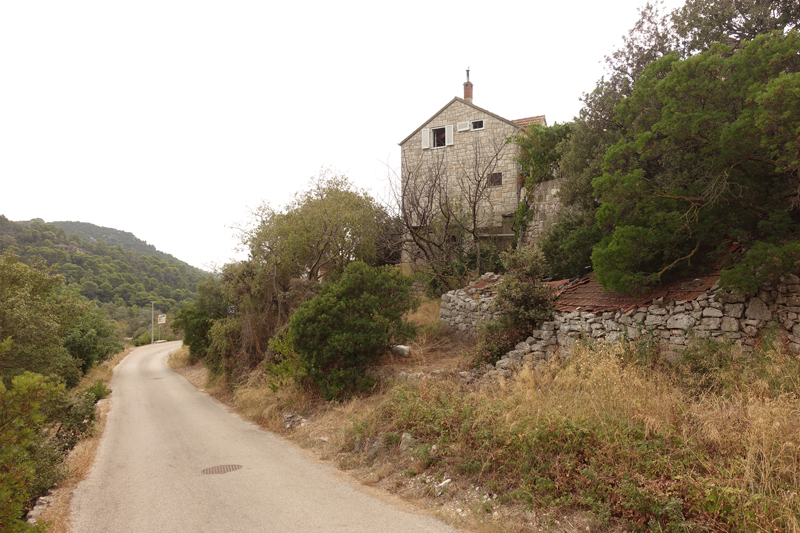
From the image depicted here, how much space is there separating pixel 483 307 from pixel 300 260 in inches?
331

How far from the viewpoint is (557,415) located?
5594 mm

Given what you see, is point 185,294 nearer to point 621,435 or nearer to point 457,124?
point 457,124

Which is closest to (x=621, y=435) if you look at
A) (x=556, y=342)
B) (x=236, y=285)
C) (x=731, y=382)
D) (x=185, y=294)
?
(x=731, y=382)

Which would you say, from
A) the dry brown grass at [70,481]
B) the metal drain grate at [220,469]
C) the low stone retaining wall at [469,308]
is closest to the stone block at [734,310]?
the low stone retaining wall at [469,308]

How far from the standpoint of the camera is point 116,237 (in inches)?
4262

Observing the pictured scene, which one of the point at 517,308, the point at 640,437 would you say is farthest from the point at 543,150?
the point at 640,437

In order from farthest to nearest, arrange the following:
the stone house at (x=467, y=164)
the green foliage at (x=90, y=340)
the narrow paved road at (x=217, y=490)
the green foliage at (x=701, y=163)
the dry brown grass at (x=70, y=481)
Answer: the green foliage at (x=90, y=340), the stone house at (x=467, y=164), the green foliage at (x=701, y=163), the dry brown grass at (x=70, y=481), the narrow paved road at (x=217, y=490)

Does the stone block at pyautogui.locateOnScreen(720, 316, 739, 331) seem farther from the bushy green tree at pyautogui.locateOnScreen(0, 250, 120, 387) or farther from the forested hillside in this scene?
the forested hillside

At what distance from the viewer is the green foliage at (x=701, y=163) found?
7.11m

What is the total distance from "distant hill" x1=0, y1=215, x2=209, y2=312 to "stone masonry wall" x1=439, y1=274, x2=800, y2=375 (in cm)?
5760

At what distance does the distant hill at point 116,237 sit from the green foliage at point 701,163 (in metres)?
108

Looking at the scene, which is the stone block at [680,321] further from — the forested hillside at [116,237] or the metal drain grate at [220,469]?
the forested hillside at [116,237]

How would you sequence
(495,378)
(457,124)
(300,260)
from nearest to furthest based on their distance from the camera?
(495,378) < (300,260) < (457,124)

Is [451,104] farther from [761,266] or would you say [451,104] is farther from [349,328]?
[761,266]
